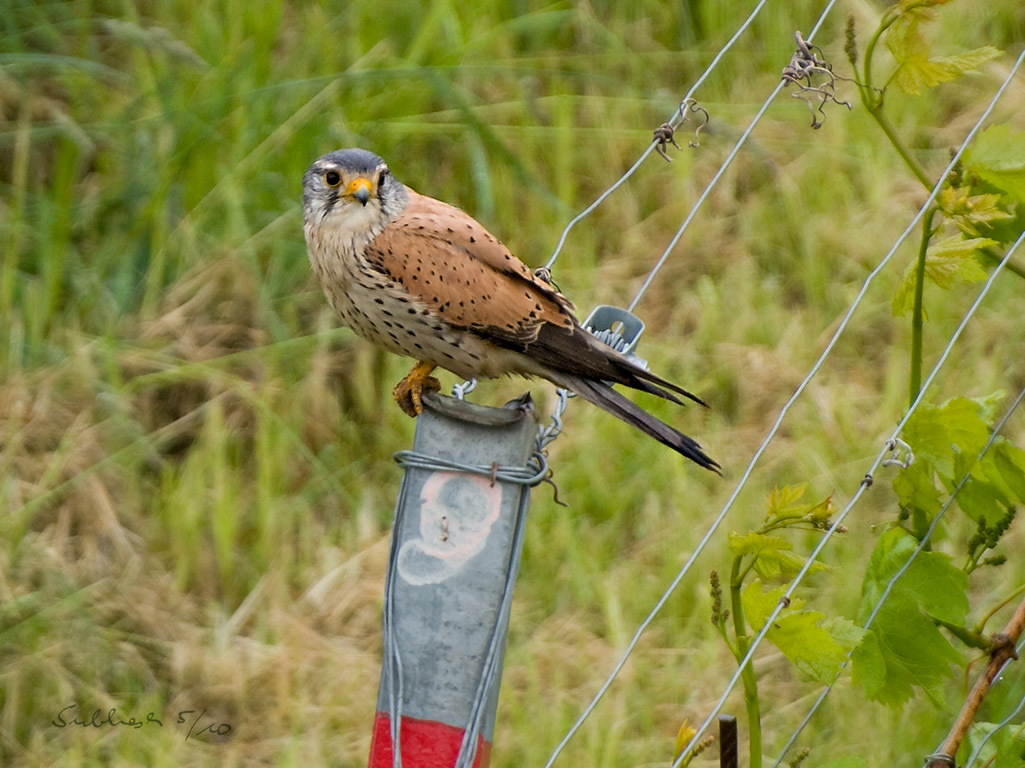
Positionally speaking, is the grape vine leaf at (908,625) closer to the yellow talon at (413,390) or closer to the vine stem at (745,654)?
the vine stem at (745,654)

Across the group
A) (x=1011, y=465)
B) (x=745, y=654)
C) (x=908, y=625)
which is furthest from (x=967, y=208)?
(x=745, y=654)

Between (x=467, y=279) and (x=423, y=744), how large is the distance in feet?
4.17

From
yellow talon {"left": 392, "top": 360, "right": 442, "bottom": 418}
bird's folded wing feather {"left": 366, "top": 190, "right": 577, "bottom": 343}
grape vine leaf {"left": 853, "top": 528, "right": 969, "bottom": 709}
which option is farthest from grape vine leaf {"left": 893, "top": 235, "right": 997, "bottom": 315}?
yellow talon {"left": 392, "top": 360, "right": 442, "bottom": 418}

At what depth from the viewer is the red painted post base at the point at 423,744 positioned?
1928 millimetres

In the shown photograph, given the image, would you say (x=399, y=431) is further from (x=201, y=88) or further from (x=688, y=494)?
(x=201, y=88)

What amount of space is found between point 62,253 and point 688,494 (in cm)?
236

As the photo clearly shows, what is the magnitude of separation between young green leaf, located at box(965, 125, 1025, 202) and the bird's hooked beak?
1.34 m

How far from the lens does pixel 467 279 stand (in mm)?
A: 2963

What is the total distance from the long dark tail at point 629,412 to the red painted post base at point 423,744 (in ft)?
2.51

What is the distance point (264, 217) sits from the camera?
4.85 metres

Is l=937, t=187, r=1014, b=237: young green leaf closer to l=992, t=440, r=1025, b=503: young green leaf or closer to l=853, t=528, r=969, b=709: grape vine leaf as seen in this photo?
l=992, t=440, r=1025, b=503: young green leaf

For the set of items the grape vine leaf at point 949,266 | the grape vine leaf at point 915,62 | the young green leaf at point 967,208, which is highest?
the grape vine leaf at point 915,62

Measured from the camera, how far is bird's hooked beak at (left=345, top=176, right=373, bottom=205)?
3066 millimetres

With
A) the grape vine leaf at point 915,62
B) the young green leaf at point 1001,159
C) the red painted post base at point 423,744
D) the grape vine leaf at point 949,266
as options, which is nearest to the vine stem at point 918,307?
the grape vine leaf at point 949,266
